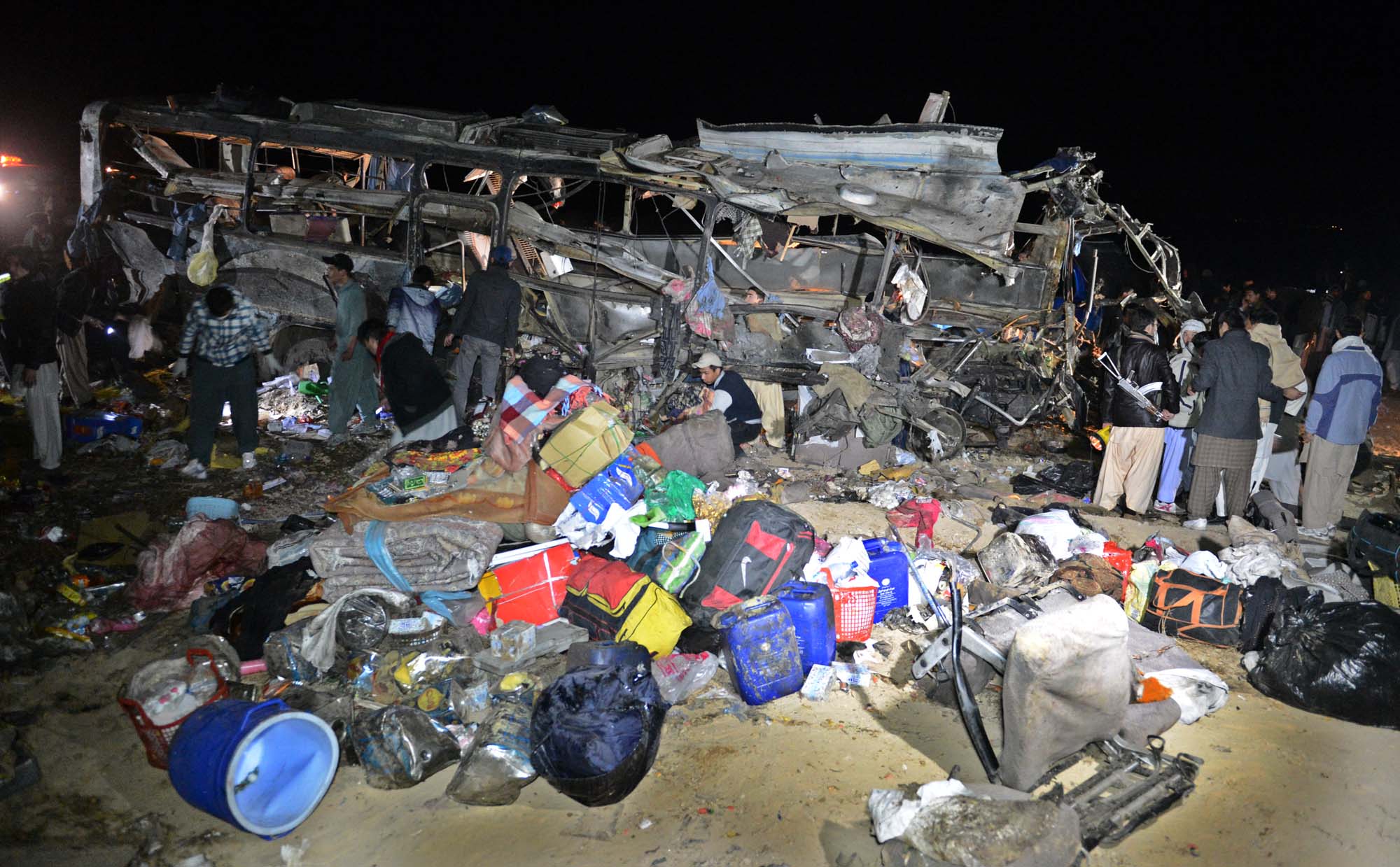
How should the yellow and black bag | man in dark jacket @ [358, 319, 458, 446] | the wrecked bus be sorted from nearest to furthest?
1. the yellow and black bag
2. man in dark jacket @ [358, 319, 458, 446]
3. the wrecked bus

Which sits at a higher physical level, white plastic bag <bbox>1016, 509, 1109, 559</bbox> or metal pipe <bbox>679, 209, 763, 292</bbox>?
metal pipe <bbox>679, 209, 763, 292</bbox>

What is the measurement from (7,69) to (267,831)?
2274 cm

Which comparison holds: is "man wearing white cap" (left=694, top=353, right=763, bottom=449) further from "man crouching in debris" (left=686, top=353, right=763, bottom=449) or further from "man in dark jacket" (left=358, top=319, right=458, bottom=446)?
"man in dark jacket" (left=358, top=319, right=458, bottom=446)

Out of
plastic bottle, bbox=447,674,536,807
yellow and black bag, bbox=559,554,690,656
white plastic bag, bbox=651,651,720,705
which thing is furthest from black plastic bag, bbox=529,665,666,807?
yellow and black bag, bbox=559,554,690,656

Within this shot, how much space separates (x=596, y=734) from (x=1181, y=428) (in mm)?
5838

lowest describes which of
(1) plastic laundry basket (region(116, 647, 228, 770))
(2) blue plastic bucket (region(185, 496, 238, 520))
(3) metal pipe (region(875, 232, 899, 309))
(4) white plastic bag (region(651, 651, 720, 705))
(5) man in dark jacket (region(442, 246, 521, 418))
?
(1) plastic laundry basket (region(116, 647, 228, 770))

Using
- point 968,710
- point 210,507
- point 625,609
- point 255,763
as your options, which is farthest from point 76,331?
point 968,710

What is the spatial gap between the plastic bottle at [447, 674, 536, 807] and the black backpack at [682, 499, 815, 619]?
1.30m

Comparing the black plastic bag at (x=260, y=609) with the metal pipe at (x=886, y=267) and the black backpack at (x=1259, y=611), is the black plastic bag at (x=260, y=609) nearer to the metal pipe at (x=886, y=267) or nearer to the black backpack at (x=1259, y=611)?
the black backpack at (x=1259, y=611)

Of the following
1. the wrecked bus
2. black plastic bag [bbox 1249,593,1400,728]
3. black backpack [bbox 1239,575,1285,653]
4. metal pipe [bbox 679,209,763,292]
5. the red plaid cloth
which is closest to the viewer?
black plastic bag [bbox 1249,593,1400,728]

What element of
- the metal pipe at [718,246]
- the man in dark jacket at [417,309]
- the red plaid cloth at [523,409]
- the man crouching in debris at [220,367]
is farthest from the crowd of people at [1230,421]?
the man crouching in debris at [220,367]

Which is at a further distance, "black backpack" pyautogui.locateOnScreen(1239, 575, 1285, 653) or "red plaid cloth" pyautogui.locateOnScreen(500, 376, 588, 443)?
"red plaid cloth" pyautogui.locateOnScreen(500, 376, 588, 443)

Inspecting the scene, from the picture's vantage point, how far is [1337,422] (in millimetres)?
6352

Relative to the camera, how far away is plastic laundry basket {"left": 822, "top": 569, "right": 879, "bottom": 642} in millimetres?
4770
